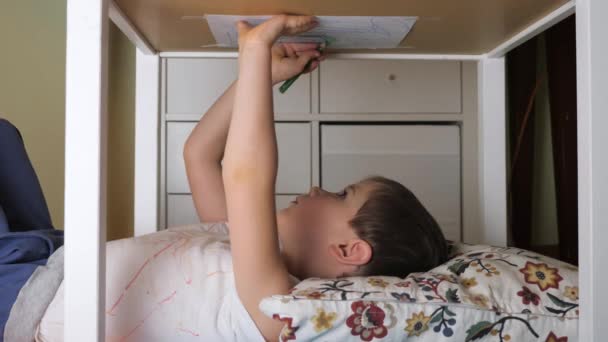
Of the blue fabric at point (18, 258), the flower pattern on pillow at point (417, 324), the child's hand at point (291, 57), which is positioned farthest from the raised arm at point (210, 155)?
the flower pattern on pillow at point (417, 324)

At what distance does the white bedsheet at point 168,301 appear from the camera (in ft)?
2.16

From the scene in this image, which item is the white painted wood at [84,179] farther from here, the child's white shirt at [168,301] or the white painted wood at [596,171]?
the white painted wood at [596,171]

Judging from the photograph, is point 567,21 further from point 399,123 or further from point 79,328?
point 79,328

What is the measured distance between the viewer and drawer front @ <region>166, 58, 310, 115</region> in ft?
5.71

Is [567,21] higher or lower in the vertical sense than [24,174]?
higher

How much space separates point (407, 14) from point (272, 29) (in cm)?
20

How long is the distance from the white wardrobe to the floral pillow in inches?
44.4

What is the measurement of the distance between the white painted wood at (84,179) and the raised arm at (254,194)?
14cm

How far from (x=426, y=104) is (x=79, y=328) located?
1.39 metres

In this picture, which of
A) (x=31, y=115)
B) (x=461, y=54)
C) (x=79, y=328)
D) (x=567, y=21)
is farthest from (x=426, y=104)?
(x=79, y=328)

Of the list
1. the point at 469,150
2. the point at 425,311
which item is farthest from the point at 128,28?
the point at 469,150

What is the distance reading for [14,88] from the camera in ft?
6.13

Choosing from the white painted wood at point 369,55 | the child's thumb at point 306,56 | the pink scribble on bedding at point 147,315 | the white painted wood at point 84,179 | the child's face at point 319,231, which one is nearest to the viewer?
the white painted wood at point 84,179

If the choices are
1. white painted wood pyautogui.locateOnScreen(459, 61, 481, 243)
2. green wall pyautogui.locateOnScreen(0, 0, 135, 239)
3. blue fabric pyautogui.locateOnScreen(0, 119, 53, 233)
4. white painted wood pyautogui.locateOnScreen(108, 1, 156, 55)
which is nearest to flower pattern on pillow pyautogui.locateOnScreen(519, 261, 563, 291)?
white painted wood pyautogui.locateOnScreen(108, 1, 156, 55)
